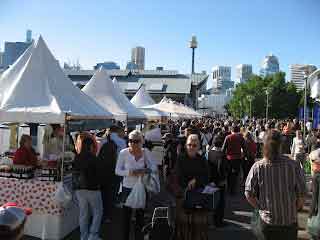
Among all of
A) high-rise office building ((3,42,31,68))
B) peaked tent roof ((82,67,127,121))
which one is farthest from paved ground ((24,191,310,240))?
high-rise office building ((3,42,31,68))

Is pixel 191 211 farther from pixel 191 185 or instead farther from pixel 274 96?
pixel 274 96

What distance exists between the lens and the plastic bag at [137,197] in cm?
569

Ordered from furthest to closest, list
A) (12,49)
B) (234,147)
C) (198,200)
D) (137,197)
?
(12,49) → (234,147) → (137,197) → (198,200)

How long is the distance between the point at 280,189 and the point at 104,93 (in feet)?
36.7

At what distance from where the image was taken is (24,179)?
697 centimetres

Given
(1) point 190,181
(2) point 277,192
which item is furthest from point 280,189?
(1) point 190,181

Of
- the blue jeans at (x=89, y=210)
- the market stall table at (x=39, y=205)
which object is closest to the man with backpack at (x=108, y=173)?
the market stall table at (x=39, y=205)

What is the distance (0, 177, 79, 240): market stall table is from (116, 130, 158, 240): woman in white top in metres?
1.45

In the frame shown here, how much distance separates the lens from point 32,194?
689cm

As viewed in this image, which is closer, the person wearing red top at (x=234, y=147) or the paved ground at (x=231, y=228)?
the paved ground at (x=231, y=228)

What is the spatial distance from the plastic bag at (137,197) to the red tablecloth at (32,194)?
164cm

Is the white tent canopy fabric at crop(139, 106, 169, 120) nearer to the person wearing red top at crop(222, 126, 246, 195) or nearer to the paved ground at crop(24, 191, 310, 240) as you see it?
the person wearing red top at crop(222, 126, 246, 195)

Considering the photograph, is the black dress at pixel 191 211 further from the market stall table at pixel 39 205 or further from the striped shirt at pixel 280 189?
the market stall table at pixel 39 205

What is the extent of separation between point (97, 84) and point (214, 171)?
852 centimetres
